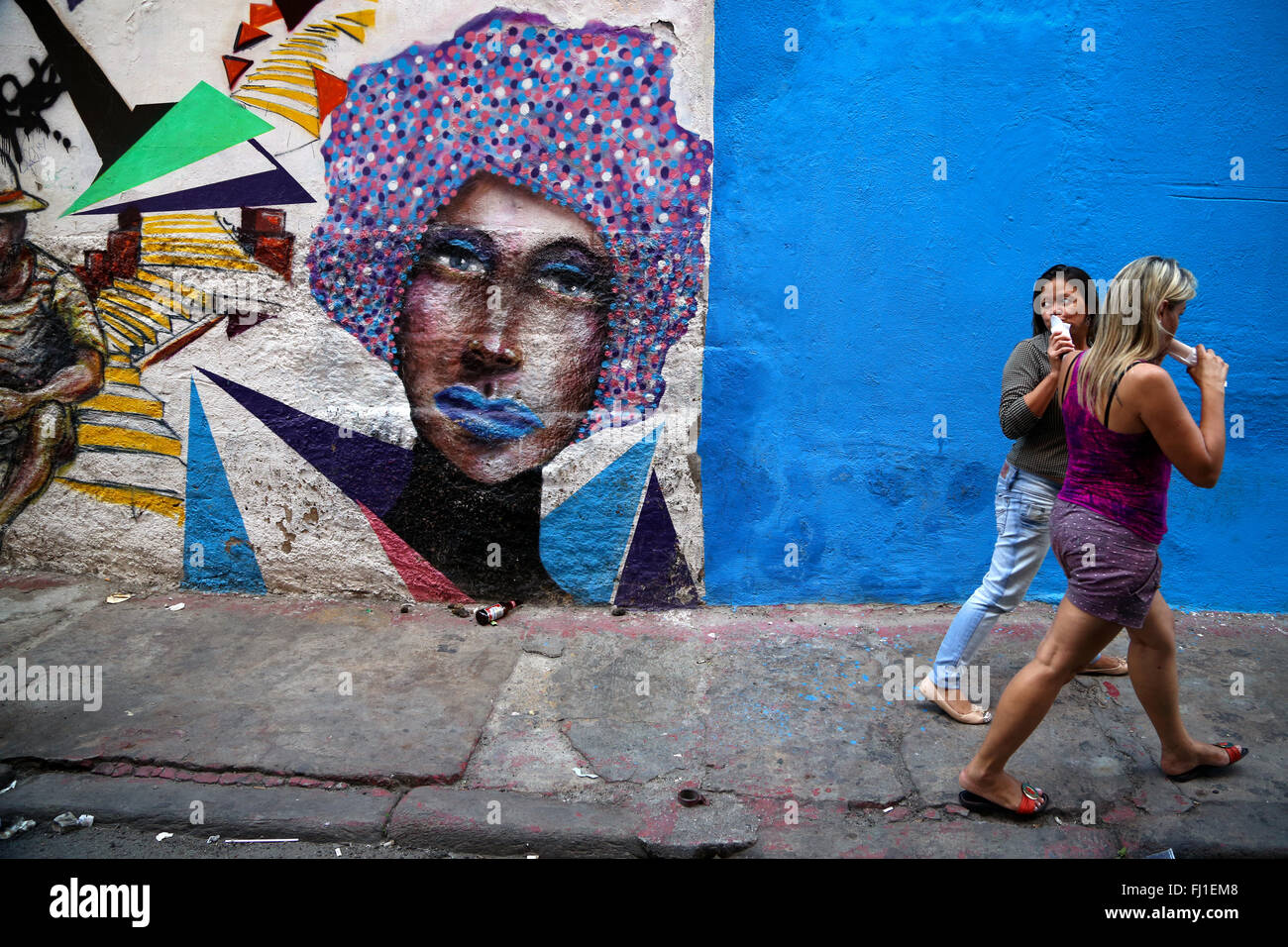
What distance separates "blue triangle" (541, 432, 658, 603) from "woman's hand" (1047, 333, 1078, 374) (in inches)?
72.7

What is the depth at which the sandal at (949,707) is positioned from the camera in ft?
10.8

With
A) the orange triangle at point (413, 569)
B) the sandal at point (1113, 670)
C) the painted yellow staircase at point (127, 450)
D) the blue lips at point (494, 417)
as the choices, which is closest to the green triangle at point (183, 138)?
the painted yellow staircase at point (127, 450)

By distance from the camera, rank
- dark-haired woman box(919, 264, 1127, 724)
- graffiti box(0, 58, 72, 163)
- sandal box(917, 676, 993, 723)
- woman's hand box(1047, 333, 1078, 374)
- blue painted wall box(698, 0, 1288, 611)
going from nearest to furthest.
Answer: woman's hand box(1047, 333, 1078, 374)
dark-haired woman box(919, 264, 1127, 724)
sandal box(917, 676, 993, 723)
blue painted wall box(698, 0, 1288, 611)
graffiti box(0, 58, 72, 163)

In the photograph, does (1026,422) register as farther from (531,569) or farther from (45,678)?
(45,678)

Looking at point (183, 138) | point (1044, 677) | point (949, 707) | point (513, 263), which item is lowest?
point (949, 707)

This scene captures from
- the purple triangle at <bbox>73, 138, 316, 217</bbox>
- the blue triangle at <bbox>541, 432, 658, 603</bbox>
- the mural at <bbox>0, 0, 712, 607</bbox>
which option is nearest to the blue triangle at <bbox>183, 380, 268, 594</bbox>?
the mural at <bbox>0, 0, 712, 607</bbox>

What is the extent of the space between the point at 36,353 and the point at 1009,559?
15.8ft

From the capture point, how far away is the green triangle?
4164 mm

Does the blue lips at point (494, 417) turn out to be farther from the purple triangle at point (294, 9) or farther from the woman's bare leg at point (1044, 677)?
the woman's bare leg at point (1044, 677)

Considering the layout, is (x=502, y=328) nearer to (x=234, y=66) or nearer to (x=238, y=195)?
(x=238, y=195)

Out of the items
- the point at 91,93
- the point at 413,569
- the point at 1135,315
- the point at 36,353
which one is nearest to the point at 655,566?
the point at 413,569

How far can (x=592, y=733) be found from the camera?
10.8ft

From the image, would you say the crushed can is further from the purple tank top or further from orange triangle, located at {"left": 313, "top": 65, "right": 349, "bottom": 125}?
the purple tank top
